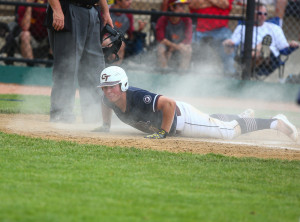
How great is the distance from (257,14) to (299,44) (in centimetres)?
145

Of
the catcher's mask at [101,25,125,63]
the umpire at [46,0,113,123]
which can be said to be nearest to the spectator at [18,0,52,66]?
the catcher's mask at [101,25,125,63]

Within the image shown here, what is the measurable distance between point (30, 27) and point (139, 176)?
8461 millimetres

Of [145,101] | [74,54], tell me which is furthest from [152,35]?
[145,101]

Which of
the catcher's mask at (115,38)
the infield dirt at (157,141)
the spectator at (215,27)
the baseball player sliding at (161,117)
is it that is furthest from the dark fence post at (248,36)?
the baseball player sliding at (161,117)

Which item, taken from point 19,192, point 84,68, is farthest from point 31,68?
point 19,192

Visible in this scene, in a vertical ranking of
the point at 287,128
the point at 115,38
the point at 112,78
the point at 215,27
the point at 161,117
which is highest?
the point at 215,27

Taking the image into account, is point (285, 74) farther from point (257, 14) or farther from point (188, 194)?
point (188, 194)

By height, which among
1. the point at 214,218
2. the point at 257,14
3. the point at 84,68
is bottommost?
the point at 214,218

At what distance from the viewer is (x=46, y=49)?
1277 cm

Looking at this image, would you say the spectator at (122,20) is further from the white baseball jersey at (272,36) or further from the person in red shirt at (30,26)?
the white baseball jersey at (272,36)

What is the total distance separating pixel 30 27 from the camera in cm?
1253

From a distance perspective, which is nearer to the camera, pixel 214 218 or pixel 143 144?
pixel 214 218

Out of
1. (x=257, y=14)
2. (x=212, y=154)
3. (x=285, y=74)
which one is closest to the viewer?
(x=212, y=154)

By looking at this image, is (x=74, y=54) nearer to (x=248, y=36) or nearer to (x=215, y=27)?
(x=248, y=36)
